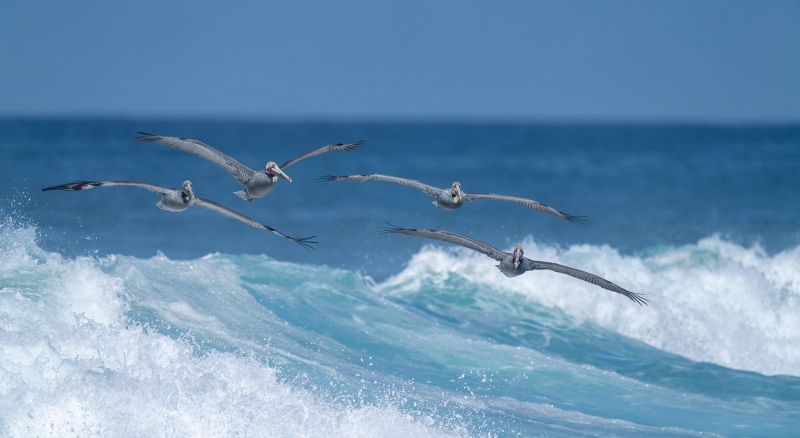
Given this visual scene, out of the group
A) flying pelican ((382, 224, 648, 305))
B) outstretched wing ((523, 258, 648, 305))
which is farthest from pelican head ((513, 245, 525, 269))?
outstretched wing ((523, 258, 648, 305))

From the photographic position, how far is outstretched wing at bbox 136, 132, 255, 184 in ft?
38.7

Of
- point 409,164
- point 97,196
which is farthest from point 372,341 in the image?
point 409,164

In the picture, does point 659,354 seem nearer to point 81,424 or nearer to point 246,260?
point 246,260

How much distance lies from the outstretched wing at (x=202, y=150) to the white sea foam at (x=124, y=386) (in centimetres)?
234

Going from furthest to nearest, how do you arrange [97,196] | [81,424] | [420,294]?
[97,196] → [420,294] → [81,424]

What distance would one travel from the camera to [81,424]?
11.8m

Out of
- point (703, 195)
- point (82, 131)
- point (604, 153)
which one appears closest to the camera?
point (703, 195)

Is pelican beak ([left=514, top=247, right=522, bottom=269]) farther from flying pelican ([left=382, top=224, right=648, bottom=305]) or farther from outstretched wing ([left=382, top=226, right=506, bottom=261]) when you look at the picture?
outstretched wing ([left=382, top=226, right=506, bottom=261])

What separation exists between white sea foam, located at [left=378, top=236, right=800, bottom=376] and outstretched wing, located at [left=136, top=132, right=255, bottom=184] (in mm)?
9710

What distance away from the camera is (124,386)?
12.4 metres

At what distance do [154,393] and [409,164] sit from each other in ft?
156

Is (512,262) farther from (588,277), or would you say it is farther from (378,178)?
(378,178)

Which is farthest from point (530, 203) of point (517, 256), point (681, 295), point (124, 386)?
point (681, 295)

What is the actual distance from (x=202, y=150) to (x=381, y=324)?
7689 mm
